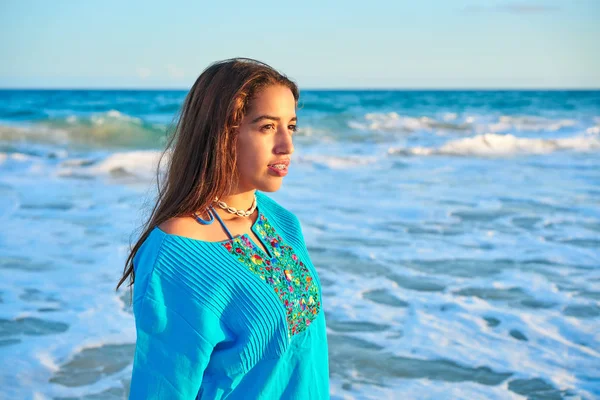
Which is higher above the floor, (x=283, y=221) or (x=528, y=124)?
(x=283, y=221)

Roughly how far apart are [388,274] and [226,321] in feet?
13.2

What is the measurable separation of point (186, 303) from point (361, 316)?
3203 millimetres

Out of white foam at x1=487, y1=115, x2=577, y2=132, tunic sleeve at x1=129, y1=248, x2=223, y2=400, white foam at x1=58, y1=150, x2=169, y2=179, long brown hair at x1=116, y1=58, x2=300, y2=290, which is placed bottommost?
white foam at x1=58, y1=150, x2=169, y2=179

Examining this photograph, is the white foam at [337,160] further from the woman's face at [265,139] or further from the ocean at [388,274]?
the woman's face at [265,139]

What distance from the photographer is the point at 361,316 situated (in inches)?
183

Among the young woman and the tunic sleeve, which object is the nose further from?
the tunic sleeve

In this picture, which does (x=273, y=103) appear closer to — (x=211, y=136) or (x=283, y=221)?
(x=211, y=136)

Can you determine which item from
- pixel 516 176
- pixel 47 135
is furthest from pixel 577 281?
pixel 47 135

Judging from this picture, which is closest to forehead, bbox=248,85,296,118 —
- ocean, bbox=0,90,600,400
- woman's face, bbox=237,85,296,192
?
woman's face, bbox=237,85,296,192

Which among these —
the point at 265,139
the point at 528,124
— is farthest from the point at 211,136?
the point at 528,124

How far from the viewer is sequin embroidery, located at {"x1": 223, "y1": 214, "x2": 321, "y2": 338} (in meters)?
1.73

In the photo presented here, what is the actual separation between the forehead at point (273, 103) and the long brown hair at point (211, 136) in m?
0.01

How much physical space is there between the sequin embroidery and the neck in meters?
0.06

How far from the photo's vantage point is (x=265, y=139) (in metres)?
1.77
